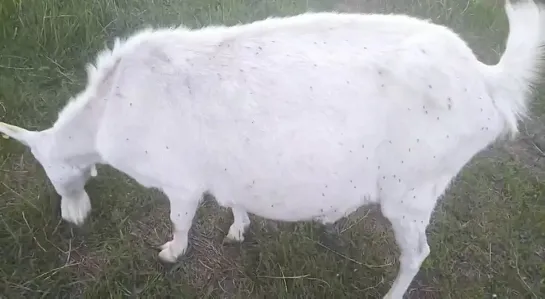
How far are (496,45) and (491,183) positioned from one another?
1.07m

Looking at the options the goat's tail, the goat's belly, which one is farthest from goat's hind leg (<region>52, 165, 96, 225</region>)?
the goat's tail

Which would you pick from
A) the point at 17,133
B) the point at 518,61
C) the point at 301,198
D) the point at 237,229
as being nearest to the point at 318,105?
the point at 301,198

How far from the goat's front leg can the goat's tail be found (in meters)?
1.28

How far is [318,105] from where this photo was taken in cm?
229

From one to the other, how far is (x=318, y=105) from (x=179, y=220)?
87 cm

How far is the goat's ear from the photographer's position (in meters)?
2.52

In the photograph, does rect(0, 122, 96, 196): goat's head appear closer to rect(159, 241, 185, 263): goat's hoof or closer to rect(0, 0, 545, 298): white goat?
rect(0, 0, 545, 298): white goat

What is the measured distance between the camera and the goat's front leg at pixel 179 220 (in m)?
2.58

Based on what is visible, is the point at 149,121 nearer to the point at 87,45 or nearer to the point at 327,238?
the point at 327,238

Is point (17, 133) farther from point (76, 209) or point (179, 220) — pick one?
point (179, 220)

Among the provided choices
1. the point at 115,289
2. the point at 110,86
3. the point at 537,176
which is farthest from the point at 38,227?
the point at 537,176

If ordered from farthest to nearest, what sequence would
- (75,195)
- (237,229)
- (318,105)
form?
1. (237,229)
2. (75,195)
3. (318,105)

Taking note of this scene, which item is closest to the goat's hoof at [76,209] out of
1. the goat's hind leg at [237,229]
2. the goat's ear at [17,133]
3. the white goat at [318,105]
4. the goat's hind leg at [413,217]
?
the goat's ear at [17,133]

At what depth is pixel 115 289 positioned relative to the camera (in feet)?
9.31
